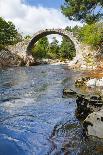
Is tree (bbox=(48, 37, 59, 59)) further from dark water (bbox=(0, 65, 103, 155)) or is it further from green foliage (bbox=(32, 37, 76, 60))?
dark water (bbox=(0, 65, 103, 155))

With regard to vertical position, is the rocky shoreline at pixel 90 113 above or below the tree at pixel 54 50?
below

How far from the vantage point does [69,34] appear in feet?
208

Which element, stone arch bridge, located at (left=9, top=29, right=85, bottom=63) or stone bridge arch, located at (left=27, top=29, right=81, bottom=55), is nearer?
stone bridge arch, located at (left=27, top=29, right=81, bottom=55)

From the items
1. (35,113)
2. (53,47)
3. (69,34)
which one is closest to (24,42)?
(69,34)

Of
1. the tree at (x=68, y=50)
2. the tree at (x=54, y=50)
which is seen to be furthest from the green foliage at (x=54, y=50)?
the tree at (x=68, y=50)

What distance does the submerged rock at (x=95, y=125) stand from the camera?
11.5 meters

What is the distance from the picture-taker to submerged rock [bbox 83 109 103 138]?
1146 centimetres

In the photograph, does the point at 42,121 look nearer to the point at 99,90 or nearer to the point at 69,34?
the point at 99,90

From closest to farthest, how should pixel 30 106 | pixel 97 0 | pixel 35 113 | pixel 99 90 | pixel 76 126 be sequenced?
pixel 76 126 < pixel 35 113 < pixel 30 106 < pixel 99 90 < pixel 97 0

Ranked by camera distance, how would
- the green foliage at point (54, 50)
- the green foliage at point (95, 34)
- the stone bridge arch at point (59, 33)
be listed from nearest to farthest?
the green foliage at point (95, 34), the stone bridge arch at point (59, 33), the green foliage at point (54, 50)

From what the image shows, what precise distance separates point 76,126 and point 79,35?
53899 millimetres

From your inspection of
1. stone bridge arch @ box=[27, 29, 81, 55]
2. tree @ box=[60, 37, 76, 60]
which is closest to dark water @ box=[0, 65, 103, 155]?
stone bridge arch @ box=[27, 29, 81, 55]

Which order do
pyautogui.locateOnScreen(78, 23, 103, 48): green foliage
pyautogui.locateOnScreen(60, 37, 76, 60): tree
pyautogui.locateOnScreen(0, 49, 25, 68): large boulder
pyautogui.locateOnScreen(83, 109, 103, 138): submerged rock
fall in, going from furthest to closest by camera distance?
pyautogui.locateOnScreen(60, 37, 76, 60): tree → pyautogui.locateOnScreen(0, 49, 25, 68): large boulder → pyautogui.locateOnScreen(78, 23, 103, 48): green foliage → pyautogui.locateOnScreen(83, 109, 103, 138): submerged rock

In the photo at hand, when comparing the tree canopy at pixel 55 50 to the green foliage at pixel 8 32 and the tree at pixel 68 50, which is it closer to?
the tree at pixel 68 50
